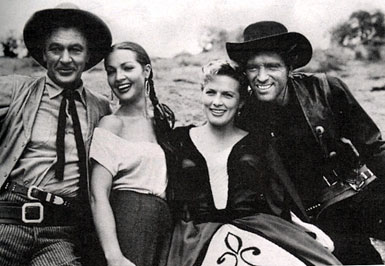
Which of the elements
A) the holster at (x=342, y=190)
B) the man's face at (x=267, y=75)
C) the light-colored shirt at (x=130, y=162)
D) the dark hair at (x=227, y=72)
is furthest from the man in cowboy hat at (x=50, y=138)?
the holster at (x=342, y=190)

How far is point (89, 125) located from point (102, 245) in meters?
0.82


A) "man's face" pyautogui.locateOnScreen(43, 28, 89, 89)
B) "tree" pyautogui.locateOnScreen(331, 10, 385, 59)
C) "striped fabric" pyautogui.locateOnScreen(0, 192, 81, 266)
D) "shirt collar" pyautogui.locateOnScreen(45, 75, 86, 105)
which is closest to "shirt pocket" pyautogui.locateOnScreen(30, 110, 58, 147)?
"shirt collar" pyautogui.locateOnScreen(45, 75, 86, 105)

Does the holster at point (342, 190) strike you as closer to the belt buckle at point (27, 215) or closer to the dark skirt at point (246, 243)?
the dark skirt at point (246, 243)

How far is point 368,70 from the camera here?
430 cm

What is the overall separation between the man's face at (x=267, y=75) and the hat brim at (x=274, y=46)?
42 millimetres

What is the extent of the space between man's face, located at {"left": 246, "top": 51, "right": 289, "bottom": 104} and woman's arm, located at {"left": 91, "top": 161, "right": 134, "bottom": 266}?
120 centimetres

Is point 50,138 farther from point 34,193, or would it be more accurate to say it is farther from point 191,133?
point 191,133

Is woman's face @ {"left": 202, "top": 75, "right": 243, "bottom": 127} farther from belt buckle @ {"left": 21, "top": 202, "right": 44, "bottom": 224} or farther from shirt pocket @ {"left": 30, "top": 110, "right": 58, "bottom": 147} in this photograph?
belt buckle @ {"left": 21, "top": 202, "right": 44, "bottom": 224}

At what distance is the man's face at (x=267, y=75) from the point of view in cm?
413

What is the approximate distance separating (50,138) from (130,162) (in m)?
0.56

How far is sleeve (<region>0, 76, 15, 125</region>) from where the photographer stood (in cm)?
400

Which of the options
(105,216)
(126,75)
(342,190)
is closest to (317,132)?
(342,190)

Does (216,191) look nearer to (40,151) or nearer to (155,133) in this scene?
(155,133)

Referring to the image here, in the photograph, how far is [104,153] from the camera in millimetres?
3979
